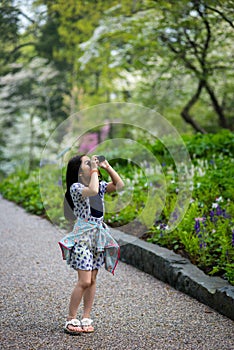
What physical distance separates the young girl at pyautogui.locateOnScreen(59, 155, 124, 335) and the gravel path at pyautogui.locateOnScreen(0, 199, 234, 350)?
0.62 ft

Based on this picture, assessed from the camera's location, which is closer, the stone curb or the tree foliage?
the stone curb

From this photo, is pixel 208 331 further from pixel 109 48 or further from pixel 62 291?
pixel 109 48

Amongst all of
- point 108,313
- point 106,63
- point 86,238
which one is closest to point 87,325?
point 108,313

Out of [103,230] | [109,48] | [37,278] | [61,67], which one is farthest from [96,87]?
[103,230]

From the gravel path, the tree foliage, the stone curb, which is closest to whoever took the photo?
the gravel path

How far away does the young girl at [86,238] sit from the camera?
2.65 m

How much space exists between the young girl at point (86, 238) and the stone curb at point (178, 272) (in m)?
0.78

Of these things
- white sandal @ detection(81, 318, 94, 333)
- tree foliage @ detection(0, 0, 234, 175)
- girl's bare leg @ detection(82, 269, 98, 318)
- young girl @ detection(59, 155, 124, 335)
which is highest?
young girl @ detection(59, 155, 124, 335)

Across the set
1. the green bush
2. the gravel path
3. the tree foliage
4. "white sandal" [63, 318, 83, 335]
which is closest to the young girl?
"white sandal" [63, 318, 83, 335]

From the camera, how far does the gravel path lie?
2613mm

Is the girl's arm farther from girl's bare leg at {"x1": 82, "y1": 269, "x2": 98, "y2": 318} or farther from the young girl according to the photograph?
girl's bare leg at {"x1": 82, "y1": 269, "x2": 98, "y2": 318}

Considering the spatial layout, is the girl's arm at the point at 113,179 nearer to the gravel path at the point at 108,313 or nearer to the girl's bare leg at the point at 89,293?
the girl's bare leg at the point at 89,293

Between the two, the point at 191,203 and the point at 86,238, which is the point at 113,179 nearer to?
the point at 86,238

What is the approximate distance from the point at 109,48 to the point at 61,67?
17.9 ft
